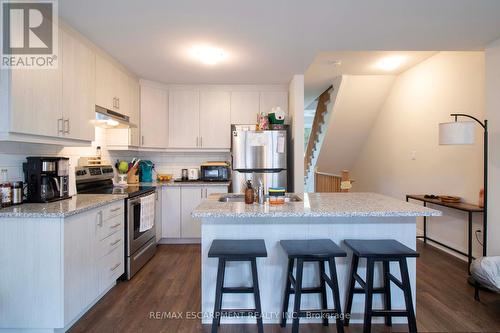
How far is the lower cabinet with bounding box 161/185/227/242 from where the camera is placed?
12.3 ft

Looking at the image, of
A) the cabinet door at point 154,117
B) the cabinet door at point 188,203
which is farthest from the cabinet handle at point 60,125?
the cabinet door at point 188,203

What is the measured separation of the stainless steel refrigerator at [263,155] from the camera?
3.52 metres

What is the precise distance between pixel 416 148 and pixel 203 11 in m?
3.63

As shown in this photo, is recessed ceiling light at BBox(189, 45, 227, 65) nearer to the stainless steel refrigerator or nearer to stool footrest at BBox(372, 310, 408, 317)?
the stainless steel refrigerator

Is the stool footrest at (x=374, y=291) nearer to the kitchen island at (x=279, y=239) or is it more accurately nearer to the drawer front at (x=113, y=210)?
the kitchen island at (x=279, y=239)

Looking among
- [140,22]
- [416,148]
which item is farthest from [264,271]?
[416,148]

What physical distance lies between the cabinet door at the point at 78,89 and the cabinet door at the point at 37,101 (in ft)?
0.24

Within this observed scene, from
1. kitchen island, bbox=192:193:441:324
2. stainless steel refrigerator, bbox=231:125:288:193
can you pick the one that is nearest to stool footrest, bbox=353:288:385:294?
kitchen island, bbox=192:193:441:324

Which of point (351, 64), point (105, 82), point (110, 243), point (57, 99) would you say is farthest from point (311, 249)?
point (351, 64)

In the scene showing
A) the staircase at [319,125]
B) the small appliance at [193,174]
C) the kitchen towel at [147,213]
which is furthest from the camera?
the staircase at [319,125]

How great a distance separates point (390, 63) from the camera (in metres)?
3.78

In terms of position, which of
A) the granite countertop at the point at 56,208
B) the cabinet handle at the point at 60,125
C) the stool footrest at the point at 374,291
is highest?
the cabinet handle at the point at 60,125

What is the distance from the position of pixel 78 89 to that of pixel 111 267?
1.65 meters

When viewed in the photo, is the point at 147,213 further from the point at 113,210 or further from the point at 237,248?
the point at 237,248
